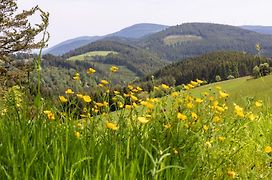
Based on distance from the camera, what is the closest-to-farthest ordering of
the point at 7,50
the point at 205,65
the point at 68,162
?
the point at 68,162 < the point at 7,50 < the point at 205,65

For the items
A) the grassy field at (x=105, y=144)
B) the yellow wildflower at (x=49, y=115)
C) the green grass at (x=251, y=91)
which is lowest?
the green grass at (x=251, y=91)

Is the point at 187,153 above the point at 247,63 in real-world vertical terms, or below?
above

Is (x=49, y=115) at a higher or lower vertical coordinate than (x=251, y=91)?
higher

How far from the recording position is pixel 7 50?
31188mm

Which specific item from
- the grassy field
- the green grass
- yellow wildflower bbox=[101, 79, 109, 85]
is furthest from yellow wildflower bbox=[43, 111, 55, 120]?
the green grass

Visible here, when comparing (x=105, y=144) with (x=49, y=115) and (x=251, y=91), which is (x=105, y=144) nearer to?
(x=49, y=115)

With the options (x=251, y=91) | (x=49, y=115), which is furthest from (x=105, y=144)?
(x=251, y=91)

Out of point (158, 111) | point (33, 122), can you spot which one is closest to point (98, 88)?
point (158, 111)

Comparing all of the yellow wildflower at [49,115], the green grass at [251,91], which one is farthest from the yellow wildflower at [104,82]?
the green grass at [251,91]

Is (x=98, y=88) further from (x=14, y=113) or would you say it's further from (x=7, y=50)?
(x=7, y=50)

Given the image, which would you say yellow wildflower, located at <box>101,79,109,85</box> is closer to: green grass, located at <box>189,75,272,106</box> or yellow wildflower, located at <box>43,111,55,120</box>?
yellow wildflower, located at <box>43,111,55,120</box>

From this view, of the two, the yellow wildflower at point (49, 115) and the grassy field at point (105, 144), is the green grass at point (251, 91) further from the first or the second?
the yellow wildflower at point (49, 115)

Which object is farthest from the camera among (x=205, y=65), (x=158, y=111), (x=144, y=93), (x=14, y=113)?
(x=205, y=65)

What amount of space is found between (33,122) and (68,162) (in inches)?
32.1
